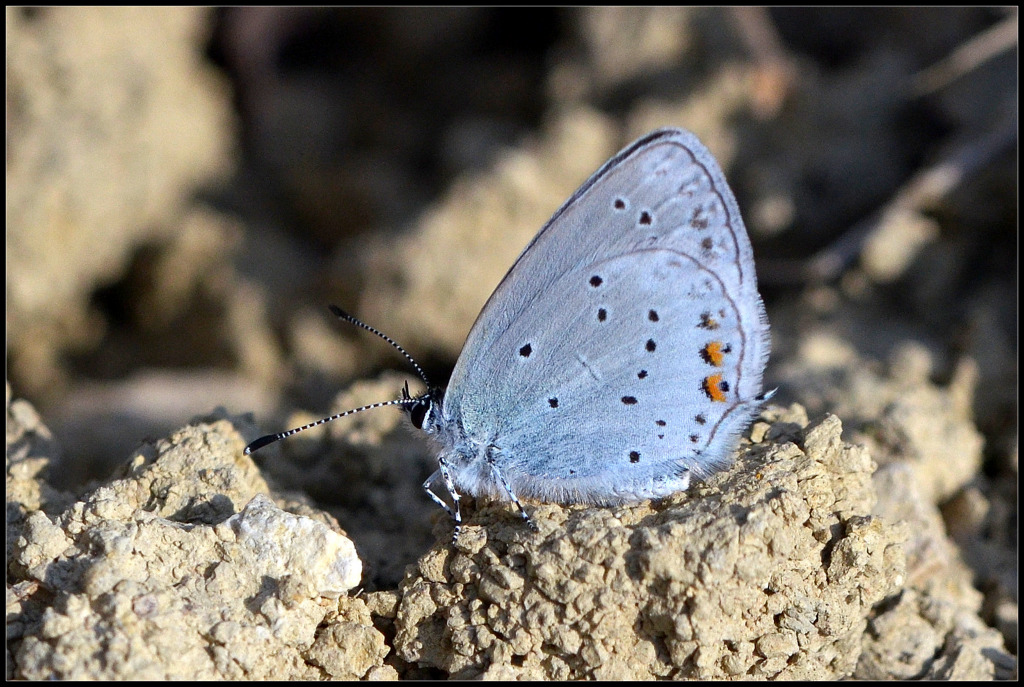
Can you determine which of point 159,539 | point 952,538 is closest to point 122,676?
point 159,539

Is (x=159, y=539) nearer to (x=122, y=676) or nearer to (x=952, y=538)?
(x=122, y=676)

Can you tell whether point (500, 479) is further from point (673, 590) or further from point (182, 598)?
point (182, 598)

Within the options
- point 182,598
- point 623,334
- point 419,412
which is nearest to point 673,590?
point 623,334

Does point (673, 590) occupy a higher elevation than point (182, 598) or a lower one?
lower

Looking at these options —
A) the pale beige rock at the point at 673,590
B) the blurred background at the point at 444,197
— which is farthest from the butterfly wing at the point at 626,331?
the blurred background at the point at 444,197

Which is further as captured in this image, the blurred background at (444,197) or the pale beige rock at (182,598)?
the blurred background at (444,197)

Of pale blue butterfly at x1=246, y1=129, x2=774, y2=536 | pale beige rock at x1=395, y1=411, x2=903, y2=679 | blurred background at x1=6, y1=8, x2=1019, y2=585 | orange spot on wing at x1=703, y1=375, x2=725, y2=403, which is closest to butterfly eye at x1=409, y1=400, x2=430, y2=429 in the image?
pale blue butterfly at x1=246, y1=129, x2=774, y2=536

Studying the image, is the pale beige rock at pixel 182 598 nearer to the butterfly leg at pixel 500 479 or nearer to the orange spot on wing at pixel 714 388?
the butterfly leg at pixel 500 479
